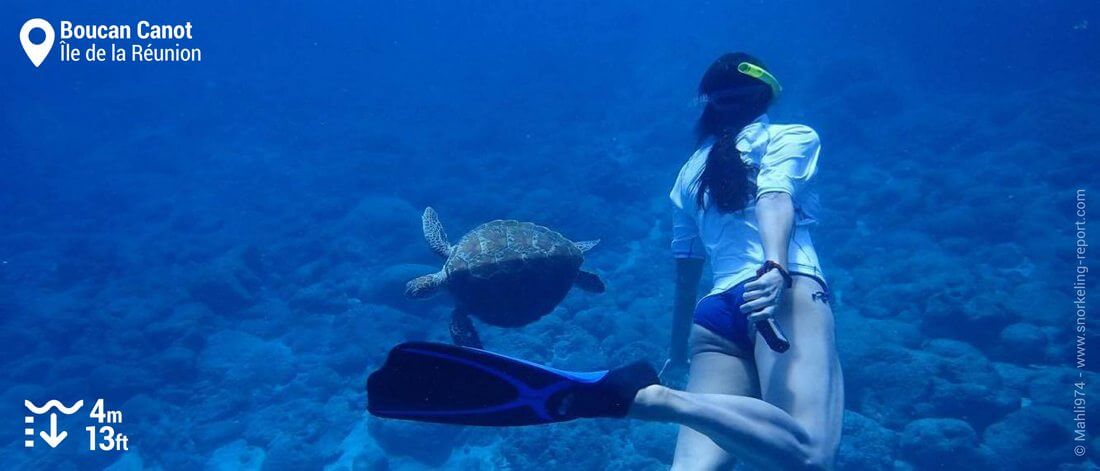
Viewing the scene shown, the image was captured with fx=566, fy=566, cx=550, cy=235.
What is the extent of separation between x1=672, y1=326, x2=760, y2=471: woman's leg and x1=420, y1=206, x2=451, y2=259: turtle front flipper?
16.7 ft

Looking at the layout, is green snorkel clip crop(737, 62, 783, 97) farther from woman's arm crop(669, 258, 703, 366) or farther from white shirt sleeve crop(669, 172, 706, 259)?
woman's arm crop(669, 258, 703, 366)

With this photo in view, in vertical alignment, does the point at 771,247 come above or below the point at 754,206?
below

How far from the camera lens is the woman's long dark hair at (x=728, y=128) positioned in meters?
3.12

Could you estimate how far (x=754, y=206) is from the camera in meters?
3.11

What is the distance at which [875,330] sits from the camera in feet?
31.1

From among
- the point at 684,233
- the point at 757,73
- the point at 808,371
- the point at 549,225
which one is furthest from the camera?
the point at 549,225

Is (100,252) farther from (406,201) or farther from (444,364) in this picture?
(444,364)

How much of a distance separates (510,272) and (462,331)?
1085 millimetres

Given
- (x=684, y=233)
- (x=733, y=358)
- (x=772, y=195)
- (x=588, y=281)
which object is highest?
(x=588, y=281)

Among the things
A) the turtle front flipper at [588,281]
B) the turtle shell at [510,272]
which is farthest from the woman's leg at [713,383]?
the turtle front flipper at [588,281]

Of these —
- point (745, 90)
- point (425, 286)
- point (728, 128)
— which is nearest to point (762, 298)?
point (728, 128)

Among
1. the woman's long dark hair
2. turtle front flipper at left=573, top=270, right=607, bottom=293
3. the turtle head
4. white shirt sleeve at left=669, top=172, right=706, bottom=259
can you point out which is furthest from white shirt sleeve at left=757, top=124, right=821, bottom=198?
the turtle head

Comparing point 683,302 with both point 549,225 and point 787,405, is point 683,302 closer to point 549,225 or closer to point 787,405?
point 787,405

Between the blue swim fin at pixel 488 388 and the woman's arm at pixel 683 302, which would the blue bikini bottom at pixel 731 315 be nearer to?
the blue swim fin at pixel 488 388
